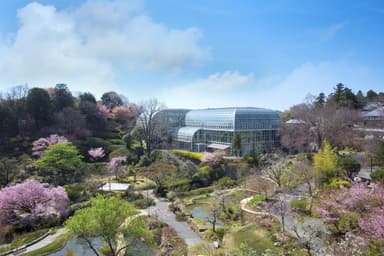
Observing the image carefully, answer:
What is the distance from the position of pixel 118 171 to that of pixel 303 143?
2650cm

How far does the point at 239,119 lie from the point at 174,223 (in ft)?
71.8

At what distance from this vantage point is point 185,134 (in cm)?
4275

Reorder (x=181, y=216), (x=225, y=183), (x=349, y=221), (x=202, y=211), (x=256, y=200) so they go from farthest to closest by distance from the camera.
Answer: (x=225, y=183), (x=202, y=211), (x=256, y=200), (x=181, y=216), (x=349, y=221)

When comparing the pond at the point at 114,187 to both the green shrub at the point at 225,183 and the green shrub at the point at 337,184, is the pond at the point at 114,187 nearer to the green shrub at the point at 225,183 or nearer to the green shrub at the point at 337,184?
the green shrub at the point at 225,183

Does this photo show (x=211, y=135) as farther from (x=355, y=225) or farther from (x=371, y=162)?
(x=355, y=225)

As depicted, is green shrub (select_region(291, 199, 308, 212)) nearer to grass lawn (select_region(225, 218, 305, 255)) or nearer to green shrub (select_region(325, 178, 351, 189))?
green shrub (select_region(325, 178, 351, 189))

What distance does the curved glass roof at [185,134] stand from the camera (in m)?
41.6

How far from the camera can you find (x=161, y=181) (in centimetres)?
2548

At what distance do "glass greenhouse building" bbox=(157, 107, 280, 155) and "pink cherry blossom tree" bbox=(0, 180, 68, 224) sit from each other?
75.7 ft

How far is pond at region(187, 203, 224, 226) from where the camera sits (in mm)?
19591

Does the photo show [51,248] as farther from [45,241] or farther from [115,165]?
[115,165]

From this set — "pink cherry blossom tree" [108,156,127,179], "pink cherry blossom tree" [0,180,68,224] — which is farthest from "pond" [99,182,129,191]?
"pink cherry blossom tree" [0,180,68,224]

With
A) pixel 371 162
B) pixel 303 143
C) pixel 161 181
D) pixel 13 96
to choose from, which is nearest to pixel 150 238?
pixel 161 181

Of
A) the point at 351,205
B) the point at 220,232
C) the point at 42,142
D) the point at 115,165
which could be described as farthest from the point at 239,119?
the point at 42,142
